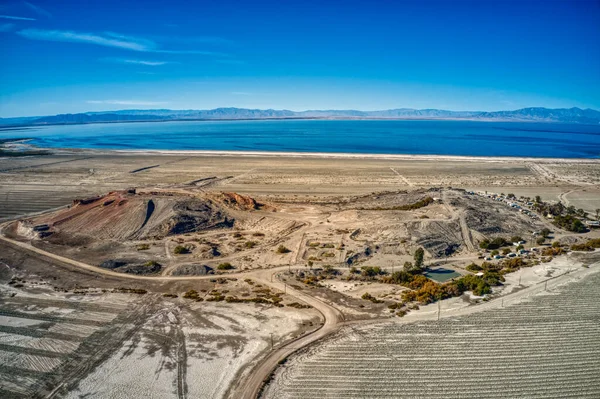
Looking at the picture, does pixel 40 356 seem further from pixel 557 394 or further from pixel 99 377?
pixel 557 394

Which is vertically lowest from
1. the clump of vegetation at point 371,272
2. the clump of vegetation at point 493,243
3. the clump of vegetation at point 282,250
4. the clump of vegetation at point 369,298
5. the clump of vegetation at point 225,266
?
the clump of vegetation at point 369,298

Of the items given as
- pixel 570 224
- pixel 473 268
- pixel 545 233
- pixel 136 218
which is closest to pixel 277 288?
pixel 473 268

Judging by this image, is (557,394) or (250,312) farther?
(250,312)

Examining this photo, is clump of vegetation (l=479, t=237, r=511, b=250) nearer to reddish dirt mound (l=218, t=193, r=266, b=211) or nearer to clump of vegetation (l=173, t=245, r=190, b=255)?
reddish dirt mound (l=218, t=193, r=266, b=211)

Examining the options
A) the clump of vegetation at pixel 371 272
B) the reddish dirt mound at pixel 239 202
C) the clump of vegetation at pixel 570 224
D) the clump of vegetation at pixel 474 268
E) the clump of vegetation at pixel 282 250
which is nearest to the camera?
the clump of vegetation at pixel 371 272

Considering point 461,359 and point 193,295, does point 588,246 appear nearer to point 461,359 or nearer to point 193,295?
point 461,359

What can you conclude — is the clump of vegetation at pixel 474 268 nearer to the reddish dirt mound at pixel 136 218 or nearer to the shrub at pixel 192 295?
the shrub at pixel 192 295

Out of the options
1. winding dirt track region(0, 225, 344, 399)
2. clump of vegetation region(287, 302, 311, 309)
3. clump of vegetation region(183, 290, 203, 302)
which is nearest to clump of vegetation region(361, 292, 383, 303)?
winding dirt track region(0, 225, 344, 399)

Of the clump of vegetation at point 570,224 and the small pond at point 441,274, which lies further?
the clump of vegetation at point 570,224

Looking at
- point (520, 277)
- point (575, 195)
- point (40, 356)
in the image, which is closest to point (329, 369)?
point (40, 356)

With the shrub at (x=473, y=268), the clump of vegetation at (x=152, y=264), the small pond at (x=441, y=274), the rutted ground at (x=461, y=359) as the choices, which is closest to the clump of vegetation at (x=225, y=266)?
the clump of vegetation at (x=152, y=264)
